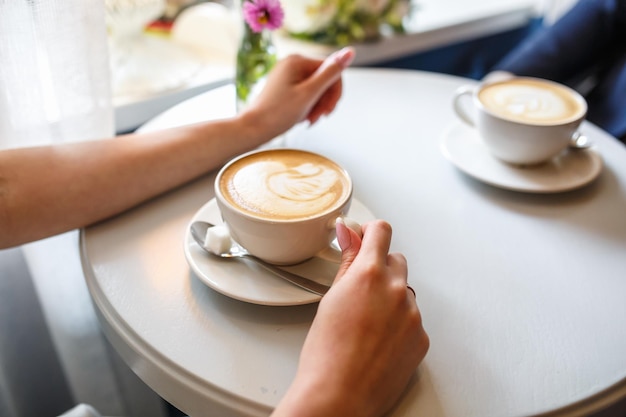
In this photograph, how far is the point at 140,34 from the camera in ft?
4.52

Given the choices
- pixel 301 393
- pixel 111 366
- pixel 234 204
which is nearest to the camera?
pixel 301 393

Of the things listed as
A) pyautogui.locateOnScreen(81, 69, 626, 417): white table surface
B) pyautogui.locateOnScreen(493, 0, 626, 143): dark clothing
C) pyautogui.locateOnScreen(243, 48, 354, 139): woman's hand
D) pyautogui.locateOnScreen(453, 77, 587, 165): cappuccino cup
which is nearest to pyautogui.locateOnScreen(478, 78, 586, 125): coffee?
pyautogui.locateOnScreen(453, 77, 587, 165): cappuccino cup

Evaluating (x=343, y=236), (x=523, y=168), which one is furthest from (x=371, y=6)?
(x=343, y=236)

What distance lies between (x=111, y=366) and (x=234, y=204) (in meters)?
0.67

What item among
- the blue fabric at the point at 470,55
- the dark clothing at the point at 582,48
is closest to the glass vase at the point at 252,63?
the dark clothing at the point at 582,48

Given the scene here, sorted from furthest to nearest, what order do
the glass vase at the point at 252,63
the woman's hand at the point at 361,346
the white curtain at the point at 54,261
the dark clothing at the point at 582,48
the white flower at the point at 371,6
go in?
the white flower at the point at 371,6
the dark clothing at the point at 582,48
the glass vase at the point at 252,63
the white curtain at the point at 54,261
the woman's hand at the point at 361,346

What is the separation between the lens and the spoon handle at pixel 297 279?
0.57 metres

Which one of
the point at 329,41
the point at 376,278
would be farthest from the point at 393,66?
the point at 376,278

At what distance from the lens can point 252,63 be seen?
35.4 inches

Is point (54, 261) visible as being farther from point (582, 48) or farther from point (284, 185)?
point (582, 48)

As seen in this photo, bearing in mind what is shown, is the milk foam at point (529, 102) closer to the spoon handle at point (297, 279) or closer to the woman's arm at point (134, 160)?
the woman's arm at point (134, 160)

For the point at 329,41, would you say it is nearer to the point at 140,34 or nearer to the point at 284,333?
the point at 140,34

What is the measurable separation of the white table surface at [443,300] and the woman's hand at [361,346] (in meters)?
0.04

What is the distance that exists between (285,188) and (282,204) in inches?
1.3
